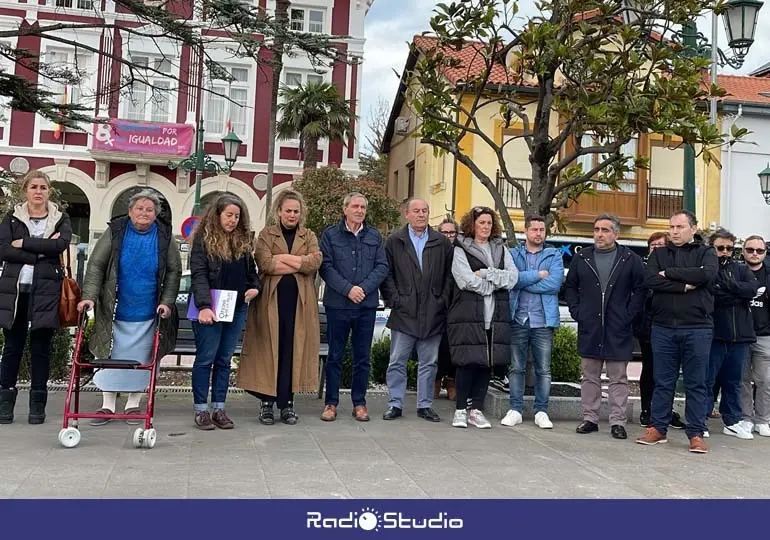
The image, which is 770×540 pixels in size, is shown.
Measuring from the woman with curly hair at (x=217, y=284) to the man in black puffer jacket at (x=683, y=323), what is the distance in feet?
11.4

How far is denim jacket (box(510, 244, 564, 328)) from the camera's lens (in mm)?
7125

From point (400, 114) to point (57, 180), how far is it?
44.8 feet

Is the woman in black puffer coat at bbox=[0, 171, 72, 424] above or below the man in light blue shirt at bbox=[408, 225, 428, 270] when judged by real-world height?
below

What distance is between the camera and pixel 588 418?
7.06m

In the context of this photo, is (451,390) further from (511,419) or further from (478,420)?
(478,420)

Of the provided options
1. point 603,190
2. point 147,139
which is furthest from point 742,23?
point 147,139

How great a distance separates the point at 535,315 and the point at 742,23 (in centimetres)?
646

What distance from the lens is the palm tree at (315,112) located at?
25000 millimetres

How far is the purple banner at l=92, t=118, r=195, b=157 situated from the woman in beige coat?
20.5 metres

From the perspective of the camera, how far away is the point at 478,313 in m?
7.03

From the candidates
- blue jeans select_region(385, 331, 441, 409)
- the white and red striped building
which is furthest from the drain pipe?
blue jeans select_region(385, 331, 441, 409)

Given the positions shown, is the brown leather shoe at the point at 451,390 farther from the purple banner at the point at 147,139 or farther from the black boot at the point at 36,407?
the purple banner at the point at 147,139

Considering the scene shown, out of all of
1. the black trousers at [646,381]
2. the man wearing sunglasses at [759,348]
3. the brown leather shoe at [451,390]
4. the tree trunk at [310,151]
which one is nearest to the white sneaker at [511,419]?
the black trousers at [646,381]

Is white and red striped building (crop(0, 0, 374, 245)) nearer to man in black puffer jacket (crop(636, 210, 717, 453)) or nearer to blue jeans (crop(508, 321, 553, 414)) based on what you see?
blue jeans (crop(508, 321, 553, 414))
